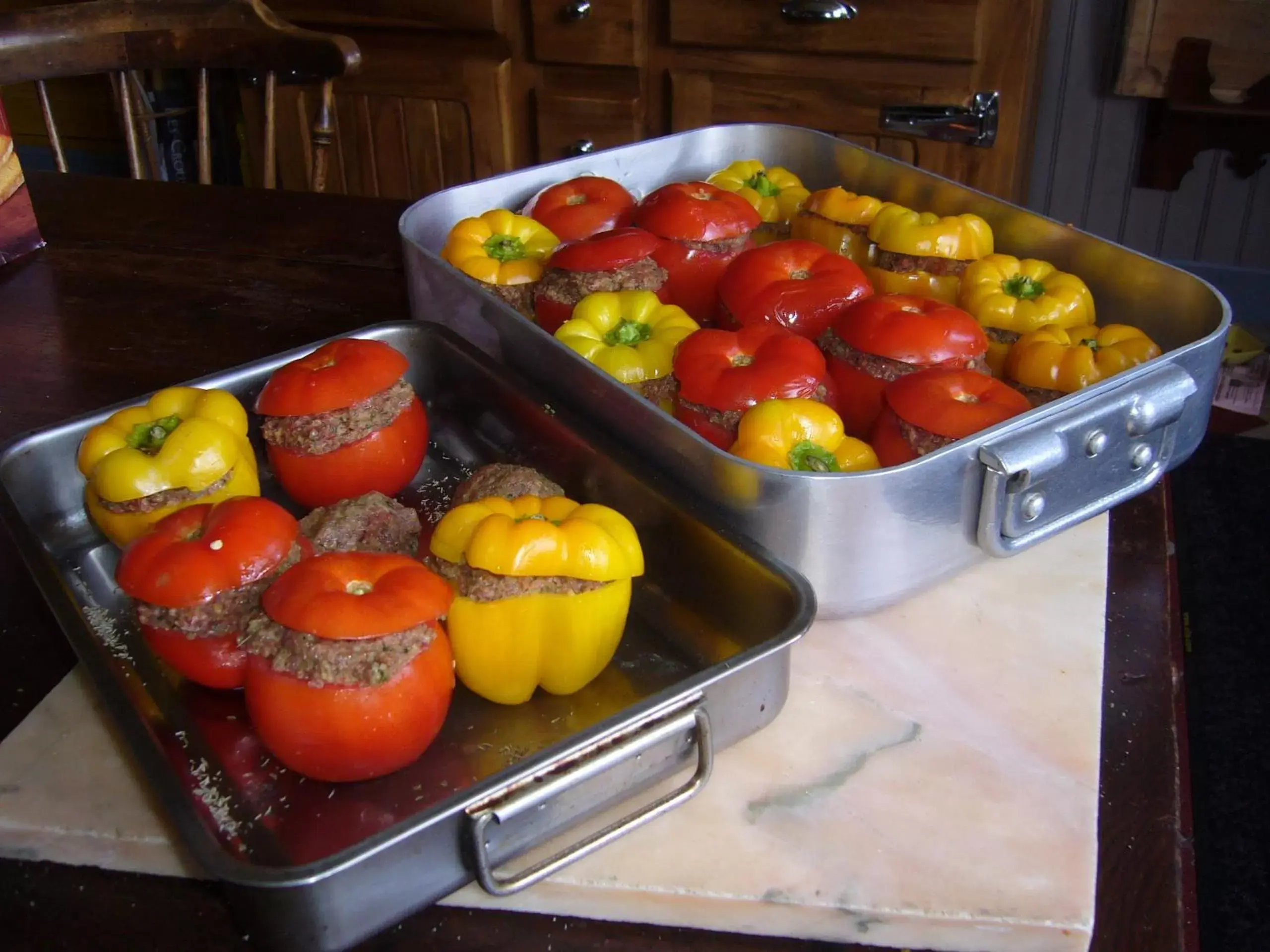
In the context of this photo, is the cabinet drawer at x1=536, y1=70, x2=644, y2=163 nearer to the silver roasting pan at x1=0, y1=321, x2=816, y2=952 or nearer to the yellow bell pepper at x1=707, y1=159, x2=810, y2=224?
the yellow bell pepper at x1=707, y1=159, x2=810, y2=224

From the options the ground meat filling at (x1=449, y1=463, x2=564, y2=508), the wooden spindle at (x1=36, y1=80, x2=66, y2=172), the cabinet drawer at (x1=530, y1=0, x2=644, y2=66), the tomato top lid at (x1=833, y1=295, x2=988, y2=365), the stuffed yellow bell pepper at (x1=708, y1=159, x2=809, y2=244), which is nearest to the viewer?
the ground meat filling at (x1=449, y1=463, x2=564, y2=508)

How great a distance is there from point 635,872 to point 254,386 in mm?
660

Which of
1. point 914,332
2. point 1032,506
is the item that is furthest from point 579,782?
point 914,332

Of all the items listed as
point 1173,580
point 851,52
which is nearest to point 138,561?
point 1173,580

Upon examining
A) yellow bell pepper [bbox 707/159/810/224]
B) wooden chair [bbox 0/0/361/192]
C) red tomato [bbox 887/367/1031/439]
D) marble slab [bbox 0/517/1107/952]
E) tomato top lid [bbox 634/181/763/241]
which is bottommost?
marble slab [bbox 0/517/1107/952]

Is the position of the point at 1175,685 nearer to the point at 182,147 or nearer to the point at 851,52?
the point at 851,52

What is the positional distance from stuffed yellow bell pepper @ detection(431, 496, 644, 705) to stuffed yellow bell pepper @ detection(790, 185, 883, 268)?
60 cm

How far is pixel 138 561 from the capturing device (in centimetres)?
86

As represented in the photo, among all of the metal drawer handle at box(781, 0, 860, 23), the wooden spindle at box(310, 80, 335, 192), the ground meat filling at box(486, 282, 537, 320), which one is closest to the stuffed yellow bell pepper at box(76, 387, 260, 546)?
the ground meat filling at box(486, 282, 537, 320)

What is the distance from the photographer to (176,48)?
206cm

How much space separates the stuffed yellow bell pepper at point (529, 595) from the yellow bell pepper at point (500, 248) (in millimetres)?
485

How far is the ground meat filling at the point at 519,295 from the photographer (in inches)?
51.4

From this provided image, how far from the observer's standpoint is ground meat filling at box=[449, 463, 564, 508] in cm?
96

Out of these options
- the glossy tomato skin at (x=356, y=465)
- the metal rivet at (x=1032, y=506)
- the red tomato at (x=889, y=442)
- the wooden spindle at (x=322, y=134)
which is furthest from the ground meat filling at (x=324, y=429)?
the wooden spindle at (x=322, y=134)
